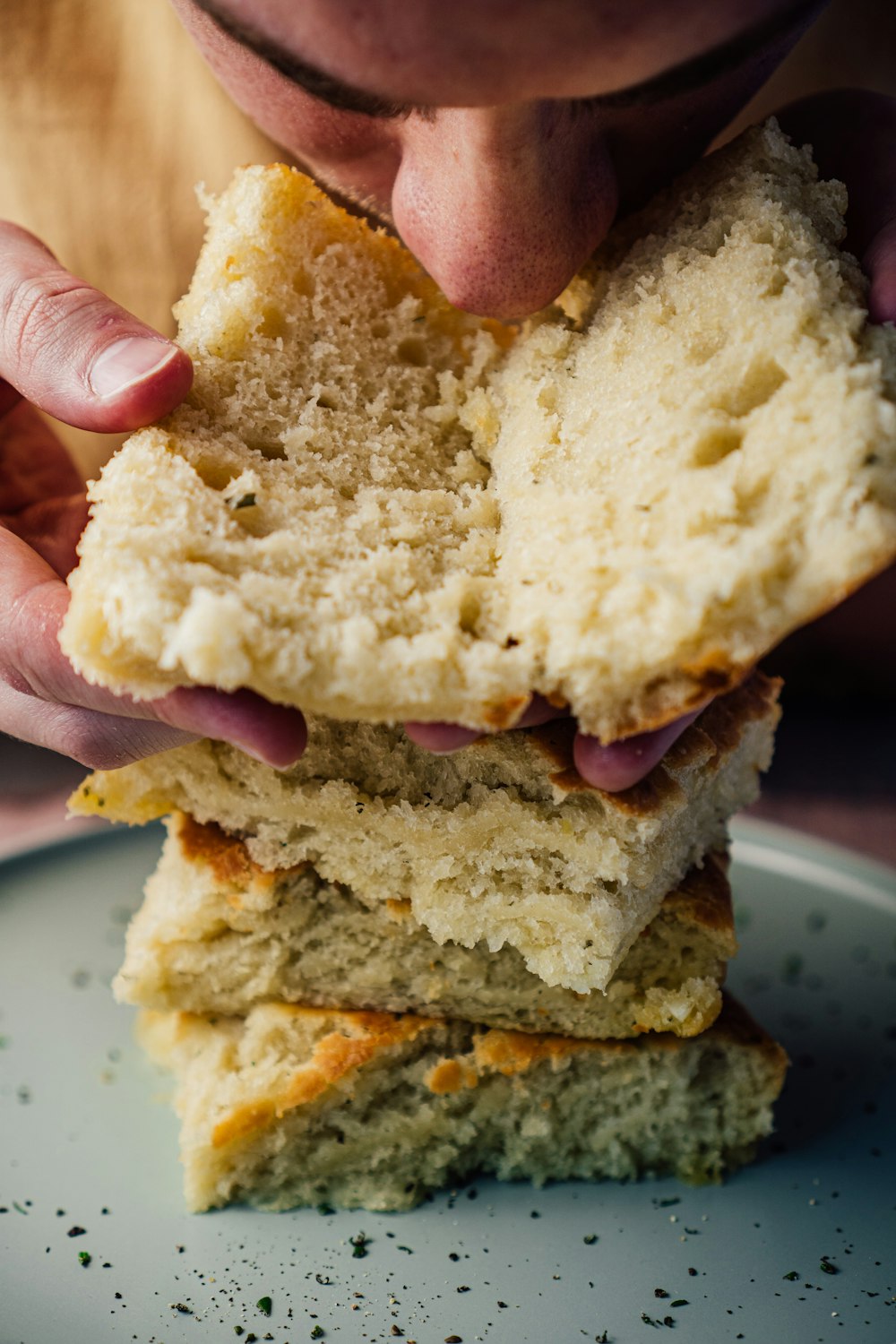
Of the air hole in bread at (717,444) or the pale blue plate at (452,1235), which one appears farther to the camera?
the pale blue plate at (452,1235)

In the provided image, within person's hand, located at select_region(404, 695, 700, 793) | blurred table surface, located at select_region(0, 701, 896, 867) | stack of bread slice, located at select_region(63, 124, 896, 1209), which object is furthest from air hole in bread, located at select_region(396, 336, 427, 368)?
blurred table surface, located at select_region(0, 701, 896, 867)

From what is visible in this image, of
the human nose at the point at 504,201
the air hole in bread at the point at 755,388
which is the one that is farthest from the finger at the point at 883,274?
the human nose at the point at 504,201

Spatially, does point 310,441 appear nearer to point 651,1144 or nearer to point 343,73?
point 343,73

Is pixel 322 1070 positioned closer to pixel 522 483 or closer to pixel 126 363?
pixel 522 483

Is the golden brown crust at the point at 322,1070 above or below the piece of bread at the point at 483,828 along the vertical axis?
below

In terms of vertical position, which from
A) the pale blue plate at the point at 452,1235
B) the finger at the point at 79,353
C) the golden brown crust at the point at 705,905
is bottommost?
the pale blue plate at the point at 452,1235

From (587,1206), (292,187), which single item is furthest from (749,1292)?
(292,187)

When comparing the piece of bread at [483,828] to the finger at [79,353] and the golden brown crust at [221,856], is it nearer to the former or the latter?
the golden brown crust at [221,856]
